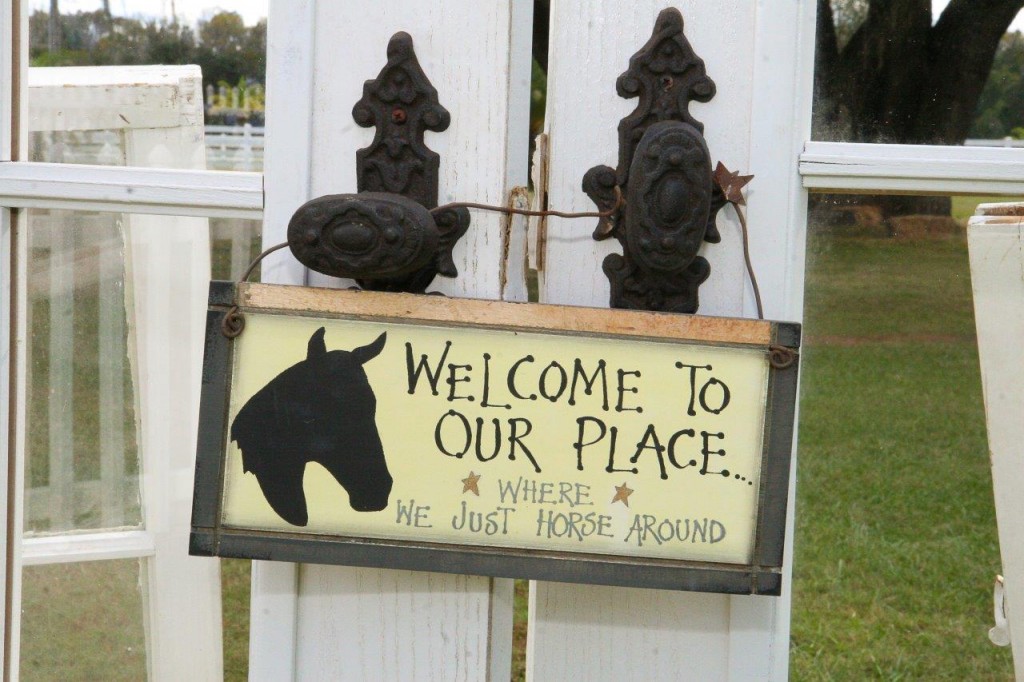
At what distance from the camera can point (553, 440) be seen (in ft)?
2.33

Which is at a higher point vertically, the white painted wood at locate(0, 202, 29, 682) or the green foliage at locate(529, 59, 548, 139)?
the green foliage at locate(529, 59, 548, 139)

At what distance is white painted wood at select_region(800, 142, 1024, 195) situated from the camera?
2.57ft

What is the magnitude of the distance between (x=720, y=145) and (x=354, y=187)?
30cm

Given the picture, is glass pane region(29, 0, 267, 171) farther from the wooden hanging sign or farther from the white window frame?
the wooden hanging sign

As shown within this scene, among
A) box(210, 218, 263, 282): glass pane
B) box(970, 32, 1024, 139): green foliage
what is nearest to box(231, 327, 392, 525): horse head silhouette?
box(210, 218, 263, 282): glass pane

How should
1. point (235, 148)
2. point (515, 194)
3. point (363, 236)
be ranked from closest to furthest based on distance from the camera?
point (363, 236) → point (515, 194) → point (235, 148)

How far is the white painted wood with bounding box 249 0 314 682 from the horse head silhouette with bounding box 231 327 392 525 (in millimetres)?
106

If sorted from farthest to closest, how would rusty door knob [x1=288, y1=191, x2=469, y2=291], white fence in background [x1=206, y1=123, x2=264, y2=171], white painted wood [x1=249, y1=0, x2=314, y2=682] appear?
white fence in background [x1=206, y1=123, x2=264, y2=171], white painted wood [x1=249, y1=0, x2=314, y2=682], rusty door knob [x1=288, y1=191, x2=469, y2=291]

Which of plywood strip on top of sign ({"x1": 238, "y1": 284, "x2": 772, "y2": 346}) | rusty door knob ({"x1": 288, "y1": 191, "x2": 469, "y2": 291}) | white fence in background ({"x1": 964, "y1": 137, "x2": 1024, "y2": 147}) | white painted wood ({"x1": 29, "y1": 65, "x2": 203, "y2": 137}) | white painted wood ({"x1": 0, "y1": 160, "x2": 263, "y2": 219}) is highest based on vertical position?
white painted wood ({"x1": 29, "y1": 65, "x2": 203, "y2": 137})

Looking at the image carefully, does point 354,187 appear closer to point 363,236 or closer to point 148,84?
point 363,236

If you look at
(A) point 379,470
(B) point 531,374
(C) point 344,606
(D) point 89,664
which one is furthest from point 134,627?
(B) point 531,374

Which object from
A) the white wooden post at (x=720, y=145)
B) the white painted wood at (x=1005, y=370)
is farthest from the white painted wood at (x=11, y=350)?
the white painted wood at (x=1005, y=370)

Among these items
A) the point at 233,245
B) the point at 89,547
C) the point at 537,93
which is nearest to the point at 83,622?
the point at 89,547

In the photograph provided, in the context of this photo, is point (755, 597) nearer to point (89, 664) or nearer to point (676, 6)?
point (676, 6)
